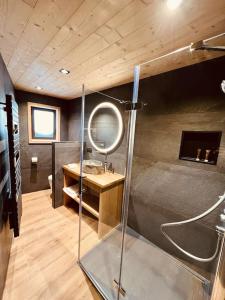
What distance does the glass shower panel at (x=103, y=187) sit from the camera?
1.42 meters

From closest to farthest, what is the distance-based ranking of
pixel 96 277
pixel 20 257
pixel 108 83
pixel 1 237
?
pixel 1 237 → pixel 96 277 → pixel 20 257 → pixel 108 83

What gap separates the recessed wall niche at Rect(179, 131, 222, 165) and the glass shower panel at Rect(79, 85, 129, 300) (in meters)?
0.81

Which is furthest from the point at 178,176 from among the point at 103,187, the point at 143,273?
the point at 143,273

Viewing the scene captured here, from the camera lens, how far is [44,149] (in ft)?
9.82

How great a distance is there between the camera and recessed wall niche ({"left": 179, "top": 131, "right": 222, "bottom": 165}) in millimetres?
1257

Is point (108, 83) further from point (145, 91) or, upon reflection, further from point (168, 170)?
point (168, 170)

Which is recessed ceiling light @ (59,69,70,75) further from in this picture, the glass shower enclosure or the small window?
the small window

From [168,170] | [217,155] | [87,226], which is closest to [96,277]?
[87,226]

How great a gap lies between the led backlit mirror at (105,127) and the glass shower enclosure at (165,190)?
0.04 metres

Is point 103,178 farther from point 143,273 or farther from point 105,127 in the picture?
point 143,273

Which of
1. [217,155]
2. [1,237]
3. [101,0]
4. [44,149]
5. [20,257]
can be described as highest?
[101,0]

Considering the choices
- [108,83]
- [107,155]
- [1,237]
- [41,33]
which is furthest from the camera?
[107,155]

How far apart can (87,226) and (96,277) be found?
0.76m

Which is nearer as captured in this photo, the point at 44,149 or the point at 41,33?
the point at 41,33
